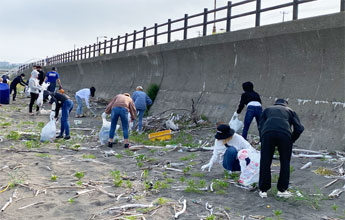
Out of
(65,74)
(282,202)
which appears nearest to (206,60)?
(282,202)

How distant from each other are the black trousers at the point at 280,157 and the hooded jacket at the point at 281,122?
0.07m

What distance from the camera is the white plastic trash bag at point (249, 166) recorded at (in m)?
5.86

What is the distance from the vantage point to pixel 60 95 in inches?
398

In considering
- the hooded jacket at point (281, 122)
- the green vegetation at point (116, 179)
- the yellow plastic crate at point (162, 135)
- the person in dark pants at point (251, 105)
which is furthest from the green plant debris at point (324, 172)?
the yellow plastic crate at point (162, 135)

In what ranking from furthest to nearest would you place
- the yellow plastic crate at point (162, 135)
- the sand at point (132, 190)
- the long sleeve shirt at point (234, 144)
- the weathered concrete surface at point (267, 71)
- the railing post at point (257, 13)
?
the yellow plastic crate at point (162, 135) < the railing post at point (257, 13) < the weathered concrete surface at point (267, 71) < the long sleeve shirt at point (234, 144) < the sand at point (132, 190)

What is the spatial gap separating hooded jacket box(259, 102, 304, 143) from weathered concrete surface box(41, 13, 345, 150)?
265 centimetres

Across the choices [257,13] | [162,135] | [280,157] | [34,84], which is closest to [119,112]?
[162,135]

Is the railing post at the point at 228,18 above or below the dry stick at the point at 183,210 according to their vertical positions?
above

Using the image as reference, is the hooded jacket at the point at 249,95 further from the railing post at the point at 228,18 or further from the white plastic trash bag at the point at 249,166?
the railing post at the point at 228,18

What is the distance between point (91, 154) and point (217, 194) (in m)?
3.86

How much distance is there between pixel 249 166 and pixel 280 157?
0.65 m

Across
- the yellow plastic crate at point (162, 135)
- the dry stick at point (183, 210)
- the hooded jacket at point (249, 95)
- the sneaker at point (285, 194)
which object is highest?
the hooded jacket at point (249, 95)

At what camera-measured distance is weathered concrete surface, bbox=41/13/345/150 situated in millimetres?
8164

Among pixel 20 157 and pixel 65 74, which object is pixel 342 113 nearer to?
pixel 20 157
